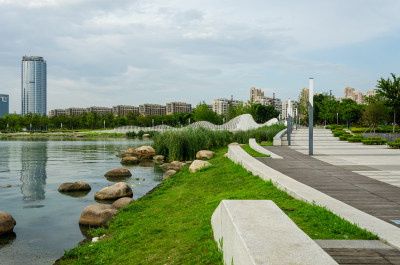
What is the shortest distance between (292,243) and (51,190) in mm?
11135

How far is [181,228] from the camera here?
5348 millimetres

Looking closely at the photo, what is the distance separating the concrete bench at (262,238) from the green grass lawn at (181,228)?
1.86 feet

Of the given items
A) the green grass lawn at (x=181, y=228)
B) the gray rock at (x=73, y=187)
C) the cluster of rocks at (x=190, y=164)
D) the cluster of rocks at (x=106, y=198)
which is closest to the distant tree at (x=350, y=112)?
the cluster of rocks at (x=190, y=164)

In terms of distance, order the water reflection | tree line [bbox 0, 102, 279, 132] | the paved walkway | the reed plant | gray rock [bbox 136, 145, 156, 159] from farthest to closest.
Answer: tree line [bbox 0, 102, 279, 132] → gray rock [bbox 136, 145, 156, 159] → the reed plant → the water reflection → the paved walkway

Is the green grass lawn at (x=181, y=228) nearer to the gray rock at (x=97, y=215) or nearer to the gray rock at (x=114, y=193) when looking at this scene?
the gray rock at (x=97, y=215)

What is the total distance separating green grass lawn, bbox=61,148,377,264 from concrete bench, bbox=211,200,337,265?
57cm

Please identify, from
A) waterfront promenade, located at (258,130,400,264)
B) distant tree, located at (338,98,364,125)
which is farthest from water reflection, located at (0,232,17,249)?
distant tree, located at (338,98,364,125)

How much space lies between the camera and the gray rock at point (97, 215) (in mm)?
7352

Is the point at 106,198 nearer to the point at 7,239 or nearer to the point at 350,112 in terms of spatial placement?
the point at 7,239

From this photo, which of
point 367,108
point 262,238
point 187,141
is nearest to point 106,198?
point 262,238

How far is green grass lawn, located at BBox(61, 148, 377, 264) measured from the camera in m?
3.89

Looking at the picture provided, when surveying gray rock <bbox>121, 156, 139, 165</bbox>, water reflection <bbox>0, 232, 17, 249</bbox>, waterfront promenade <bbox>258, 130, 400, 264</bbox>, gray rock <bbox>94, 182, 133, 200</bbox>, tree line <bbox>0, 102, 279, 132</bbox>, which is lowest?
water reflection <bbox>0, 232, 17, 249</bbox>

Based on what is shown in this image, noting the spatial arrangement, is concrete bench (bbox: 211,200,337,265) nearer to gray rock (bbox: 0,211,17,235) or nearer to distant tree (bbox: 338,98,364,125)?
gray rock (bbox: 0,211,17,235)

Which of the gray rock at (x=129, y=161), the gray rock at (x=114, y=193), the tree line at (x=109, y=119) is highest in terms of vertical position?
the tree line at (x=109, y=119)
